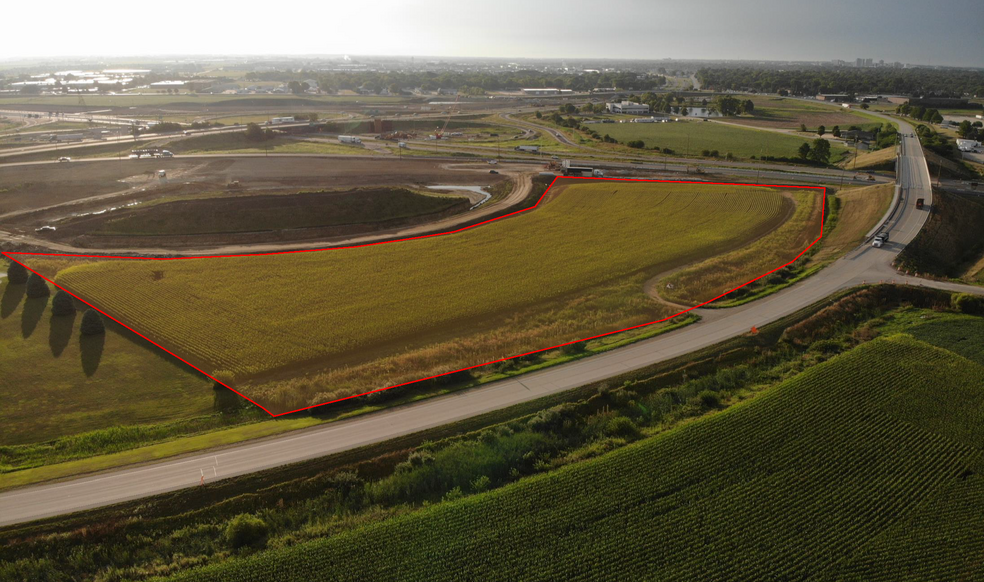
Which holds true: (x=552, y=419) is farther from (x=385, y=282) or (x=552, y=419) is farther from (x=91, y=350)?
(x=91, y=350)

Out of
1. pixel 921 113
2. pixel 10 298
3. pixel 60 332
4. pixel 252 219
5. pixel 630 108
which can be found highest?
pixel 630 108

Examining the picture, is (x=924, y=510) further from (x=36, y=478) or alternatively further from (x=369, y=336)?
(x=36, y=478)

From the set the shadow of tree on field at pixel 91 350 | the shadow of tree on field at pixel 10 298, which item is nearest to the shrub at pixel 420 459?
the shadow of tree on field at pixel 91 350

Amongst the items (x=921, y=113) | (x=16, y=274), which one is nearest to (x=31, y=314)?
(x=16, y=274)

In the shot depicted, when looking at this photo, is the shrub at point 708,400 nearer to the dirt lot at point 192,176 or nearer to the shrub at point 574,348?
the shrub at point 574,348

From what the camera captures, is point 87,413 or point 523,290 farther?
point 523,290

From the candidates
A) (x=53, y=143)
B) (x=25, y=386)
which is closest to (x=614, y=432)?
(x=25, y=386)

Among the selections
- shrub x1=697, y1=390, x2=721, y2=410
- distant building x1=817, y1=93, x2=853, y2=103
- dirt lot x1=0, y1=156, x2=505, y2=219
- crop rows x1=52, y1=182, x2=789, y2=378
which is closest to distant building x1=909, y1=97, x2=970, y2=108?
distant building x1=817, y1=93, x2=853, y2=103
